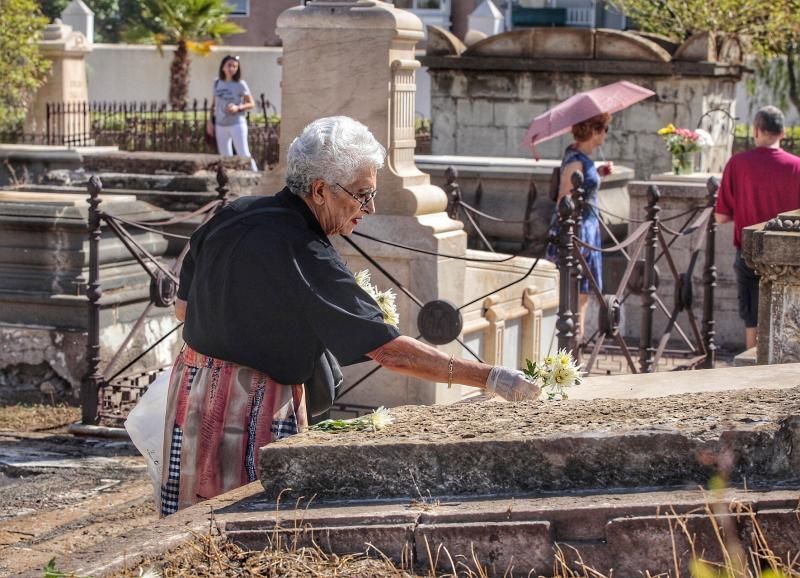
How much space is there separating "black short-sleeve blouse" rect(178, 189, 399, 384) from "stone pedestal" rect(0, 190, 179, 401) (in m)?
4.75

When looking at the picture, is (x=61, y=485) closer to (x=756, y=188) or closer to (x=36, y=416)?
(x=36, y=416)

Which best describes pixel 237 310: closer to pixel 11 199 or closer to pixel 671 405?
pixel 671 405

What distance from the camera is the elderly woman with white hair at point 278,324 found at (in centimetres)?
380

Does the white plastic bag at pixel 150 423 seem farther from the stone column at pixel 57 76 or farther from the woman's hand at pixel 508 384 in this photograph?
the stone column at pixel 57 76

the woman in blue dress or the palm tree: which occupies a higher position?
the palm tree

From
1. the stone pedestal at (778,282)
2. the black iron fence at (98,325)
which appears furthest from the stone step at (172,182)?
the stone pedestal at (778,282)

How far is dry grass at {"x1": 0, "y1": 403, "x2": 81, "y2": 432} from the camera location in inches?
320

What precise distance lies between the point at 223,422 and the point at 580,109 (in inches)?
247

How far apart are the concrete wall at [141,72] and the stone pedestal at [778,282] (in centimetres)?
2989

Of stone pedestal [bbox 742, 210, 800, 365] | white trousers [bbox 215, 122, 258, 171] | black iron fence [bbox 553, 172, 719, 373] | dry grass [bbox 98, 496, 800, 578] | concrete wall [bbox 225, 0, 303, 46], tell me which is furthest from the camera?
concrete wall [bbox 225, 0, 303, 46]

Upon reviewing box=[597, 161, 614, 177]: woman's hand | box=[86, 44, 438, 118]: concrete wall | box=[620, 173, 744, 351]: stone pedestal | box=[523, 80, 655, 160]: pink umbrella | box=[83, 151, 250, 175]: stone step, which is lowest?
box=[620, 173, 744, 351]: stone pedestal

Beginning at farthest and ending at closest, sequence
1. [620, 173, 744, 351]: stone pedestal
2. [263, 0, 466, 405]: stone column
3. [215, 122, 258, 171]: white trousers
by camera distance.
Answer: [215, 122, 258, 171]: white trousers, [620, 173, 744, 351]: stone pedestal, [263, 0, 466, 405]: stone column

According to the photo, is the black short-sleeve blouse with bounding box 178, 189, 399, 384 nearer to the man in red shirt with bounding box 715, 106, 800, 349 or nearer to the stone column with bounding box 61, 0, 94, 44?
the man in red shirt with bounding box 715, 106, 800, 349

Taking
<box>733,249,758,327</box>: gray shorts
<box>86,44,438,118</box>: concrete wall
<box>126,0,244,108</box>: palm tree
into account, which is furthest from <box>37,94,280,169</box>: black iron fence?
<box>733,249,758,327</box>: gray shorts
